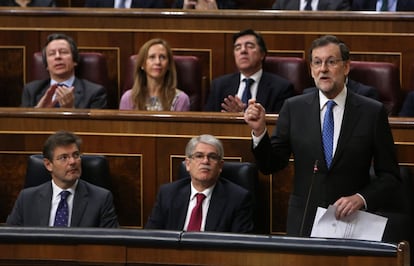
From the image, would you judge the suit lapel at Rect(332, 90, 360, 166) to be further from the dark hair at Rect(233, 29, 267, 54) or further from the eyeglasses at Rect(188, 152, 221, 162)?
the dark hair at Rect(233, 29, 267, 54)

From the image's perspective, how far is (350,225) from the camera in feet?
7.58

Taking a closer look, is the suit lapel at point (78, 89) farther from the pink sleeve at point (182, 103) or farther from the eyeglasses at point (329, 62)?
the eyeglasses at point (329, 62)

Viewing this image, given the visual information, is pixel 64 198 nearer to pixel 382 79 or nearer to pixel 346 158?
pixel 346 158

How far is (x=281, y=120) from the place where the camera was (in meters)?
2.49

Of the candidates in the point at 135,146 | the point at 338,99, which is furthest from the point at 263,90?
the point at 338,99

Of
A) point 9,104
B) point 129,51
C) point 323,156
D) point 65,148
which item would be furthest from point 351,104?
point 9,104

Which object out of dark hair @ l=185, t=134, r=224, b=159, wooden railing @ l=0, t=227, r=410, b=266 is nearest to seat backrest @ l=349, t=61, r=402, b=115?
dark hair @ l=185, t=134, r=224, b=159

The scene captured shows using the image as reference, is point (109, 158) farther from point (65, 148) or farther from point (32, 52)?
point (32, 52)

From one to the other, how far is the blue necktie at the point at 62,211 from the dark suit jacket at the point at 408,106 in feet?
3.61

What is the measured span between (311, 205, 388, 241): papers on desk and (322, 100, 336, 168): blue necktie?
0.52 feet

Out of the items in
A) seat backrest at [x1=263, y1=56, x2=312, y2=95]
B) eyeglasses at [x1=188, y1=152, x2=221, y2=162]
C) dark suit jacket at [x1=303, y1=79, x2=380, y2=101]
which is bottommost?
eyeglasses at [x1=188, y1=152, x2=221, y2=162]

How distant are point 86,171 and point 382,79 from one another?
3.38ft

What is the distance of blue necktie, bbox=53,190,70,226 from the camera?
9.34 ft

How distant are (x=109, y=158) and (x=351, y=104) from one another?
0.86 meters
